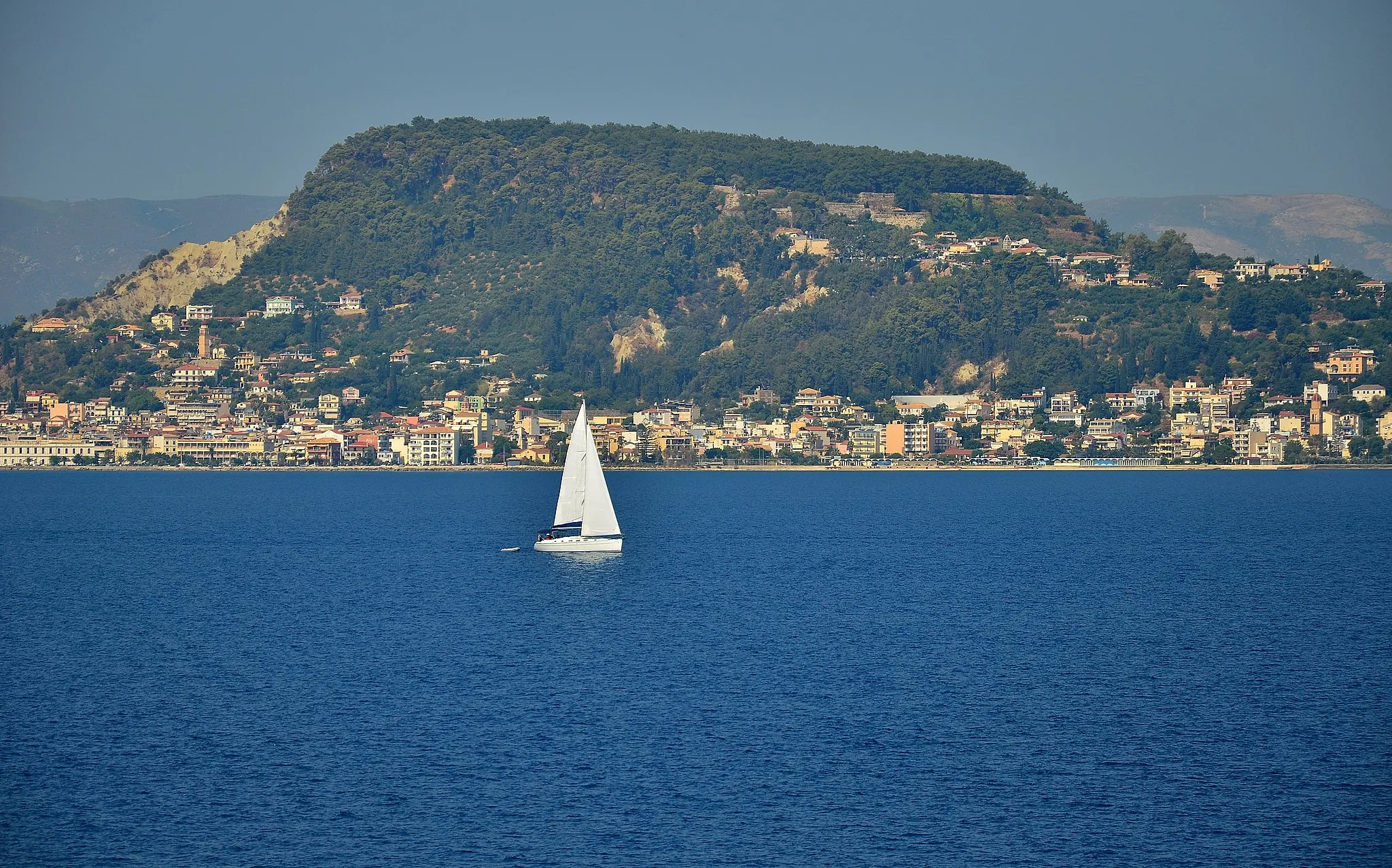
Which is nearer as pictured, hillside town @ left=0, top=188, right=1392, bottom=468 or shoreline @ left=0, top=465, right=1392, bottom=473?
hillside town @ left=0, top=188, right=1392, bottom=468

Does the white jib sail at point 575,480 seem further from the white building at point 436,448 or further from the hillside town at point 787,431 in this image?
the white building at point 436,448

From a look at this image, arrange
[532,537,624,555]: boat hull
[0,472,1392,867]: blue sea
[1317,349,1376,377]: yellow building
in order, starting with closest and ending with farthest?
[0,472,1392,867]: blue sea
[532,537,624,555]: boat hull
[1317,349,1376,377]: yellow building

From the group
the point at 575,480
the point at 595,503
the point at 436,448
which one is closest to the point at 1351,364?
the point at 436,448

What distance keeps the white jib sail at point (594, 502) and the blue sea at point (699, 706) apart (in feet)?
4.77

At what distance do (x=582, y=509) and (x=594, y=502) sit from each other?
97 cm

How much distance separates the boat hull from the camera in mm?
62688

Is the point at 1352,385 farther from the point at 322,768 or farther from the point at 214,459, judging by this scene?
the point at 322,768

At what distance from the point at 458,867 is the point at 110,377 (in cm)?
18446

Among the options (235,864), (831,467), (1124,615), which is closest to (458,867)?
(235,864)

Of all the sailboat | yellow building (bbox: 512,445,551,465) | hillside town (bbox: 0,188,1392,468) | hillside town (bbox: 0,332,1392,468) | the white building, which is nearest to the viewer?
the sailboat

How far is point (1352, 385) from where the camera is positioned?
169750 mm

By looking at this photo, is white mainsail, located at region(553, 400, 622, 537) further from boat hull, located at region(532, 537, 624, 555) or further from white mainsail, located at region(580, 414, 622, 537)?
boat hull, located at region(532, 537, 624, 555)

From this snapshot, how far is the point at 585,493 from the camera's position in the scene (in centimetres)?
Answer: 6078

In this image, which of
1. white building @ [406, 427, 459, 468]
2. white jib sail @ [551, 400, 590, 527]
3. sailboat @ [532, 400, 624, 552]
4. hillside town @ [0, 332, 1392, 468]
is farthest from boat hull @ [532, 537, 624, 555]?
white building @ [406, 427, 459, 468]
